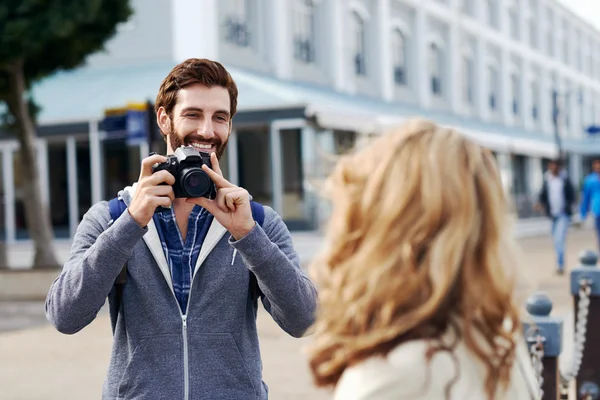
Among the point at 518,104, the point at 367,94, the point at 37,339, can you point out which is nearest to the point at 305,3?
the point at 367,94

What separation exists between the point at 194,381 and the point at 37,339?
299 inches

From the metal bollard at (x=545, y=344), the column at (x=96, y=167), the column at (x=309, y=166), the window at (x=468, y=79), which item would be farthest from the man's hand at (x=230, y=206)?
the window at (x=468, y=79)

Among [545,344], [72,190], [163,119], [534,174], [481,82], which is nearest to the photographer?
[163,119]

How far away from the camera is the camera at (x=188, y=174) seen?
228cm

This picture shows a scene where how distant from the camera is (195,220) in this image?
252cm

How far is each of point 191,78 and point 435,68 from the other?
3308 centimetres

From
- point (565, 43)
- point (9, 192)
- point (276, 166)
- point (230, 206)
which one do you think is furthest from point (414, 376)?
point (565, 43)

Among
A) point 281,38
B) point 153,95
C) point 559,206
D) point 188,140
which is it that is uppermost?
point 281,38

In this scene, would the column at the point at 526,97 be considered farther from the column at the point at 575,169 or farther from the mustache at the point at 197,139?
the mustache at the point at 197,139

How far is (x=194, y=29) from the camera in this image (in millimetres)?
20734

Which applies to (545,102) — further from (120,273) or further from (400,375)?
(400,375)

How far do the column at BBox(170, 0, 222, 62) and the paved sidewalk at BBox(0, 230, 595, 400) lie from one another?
10.5 meters

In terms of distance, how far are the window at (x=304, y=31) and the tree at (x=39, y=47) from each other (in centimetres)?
1084

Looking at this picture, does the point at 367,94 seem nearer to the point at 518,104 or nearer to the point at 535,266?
the point at 535,266
